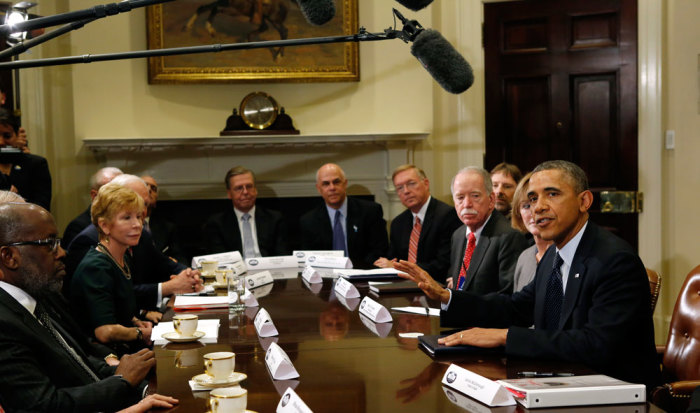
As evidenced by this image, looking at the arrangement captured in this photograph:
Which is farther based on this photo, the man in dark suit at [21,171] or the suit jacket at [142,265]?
the man in dark suit at [21,171]

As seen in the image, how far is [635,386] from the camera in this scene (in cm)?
175

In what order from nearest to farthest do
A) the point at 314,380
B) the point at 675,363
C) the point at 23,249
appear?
the point at 314,380
the point at 23,249
the point at 675,363

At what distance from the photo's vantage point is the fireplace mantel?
645 centimetres

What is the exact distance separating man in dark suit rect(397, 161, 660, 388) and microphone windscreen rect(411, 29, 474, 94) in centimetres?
44

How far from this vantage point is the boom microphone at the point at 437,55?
232cm

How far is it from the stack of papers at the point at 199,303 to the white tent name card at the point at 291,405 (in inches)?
64.3

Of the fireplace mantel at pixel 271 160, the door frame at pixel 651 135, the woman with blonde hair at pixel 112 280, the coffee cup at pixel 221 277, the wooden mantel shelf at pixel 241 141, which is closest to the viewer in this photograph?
the woman with blonde hair at pixel 112 280

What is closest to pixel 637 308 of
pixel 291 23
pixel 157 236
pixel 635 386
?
pixel 635 386

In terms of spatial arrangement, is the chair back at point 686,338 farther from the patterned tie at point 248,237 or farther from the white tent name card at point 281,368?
the patterned tie at point 248,237

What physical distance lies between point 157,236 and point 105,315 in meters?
2.75

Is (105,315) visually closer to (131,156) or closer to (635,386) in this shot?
(635,386)

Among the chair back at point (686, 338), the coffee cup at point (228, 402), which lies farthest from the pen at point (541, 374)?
the chair back at point (686, 338)

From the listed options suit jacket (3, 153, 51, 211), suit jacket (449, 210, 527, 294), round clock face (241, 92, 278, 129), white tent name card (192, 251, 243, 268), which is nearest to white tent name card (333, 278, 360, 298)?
suit jacket (449, 210, 527, 294)

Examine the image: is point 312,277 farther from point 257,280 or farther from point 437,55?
point 437,55
